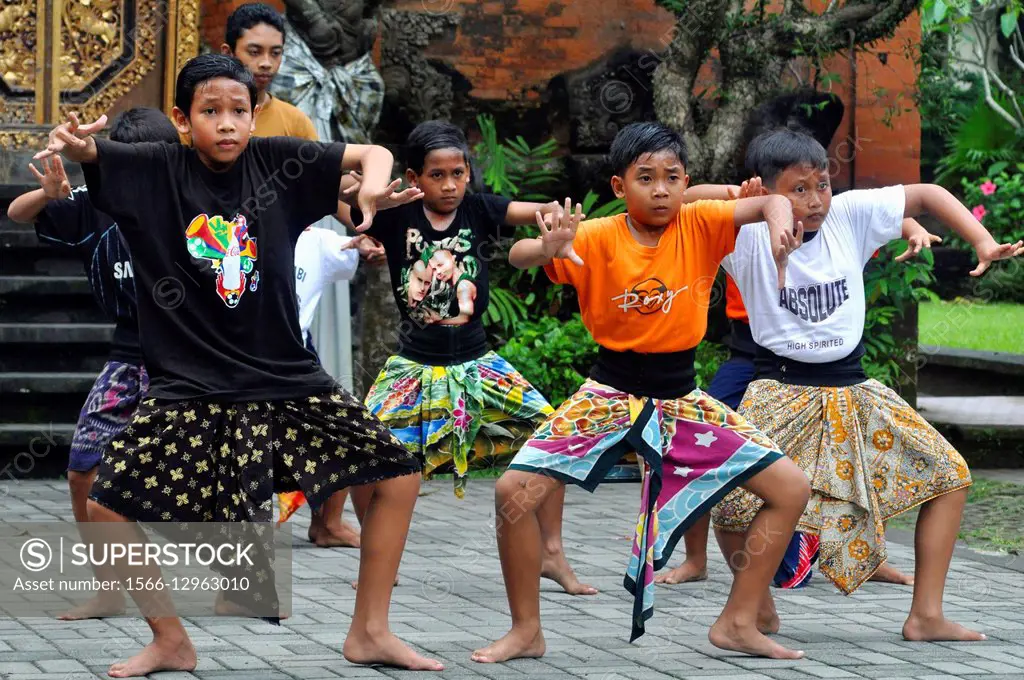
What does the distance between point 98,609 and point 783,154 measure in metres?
2.84

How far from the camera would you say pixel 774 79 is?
1052 cm

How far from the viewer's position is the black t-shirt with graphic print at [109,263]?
5668 mm

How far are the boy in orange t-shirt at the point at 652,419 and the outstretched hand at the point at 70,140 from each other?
136 cm

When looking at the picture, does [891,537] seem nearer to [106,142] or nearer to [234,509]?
[234,509]

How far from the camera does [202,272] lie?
187 inches

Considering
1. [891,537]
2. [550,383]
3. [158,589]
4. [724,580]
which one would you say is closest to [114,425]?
[158,589]

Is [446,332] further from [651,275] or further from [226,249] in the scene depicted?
[226,249]

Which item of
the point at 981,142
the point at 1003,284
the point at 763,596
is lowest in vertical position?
the point at 763,596

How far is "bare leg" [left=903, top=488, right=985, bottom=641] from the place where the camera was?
5391 millimetres

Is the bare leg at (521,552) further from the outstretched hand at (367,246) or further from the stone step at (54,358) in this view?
the stone step at (54,358)

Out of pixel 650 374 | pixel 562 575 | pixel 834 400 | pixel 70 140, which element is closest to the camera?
pixel 70 140

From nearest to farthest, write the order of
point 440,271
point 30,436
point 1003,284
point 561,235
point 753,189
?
1. point 561,235
2. point 753,189
3. point 440,271
4. point 30,436
5. point 1003,284

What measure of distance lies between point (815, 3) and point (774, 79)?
910 mm

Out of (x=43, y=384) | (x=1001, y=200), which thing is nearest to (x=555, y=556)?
(x=43, y=384)
